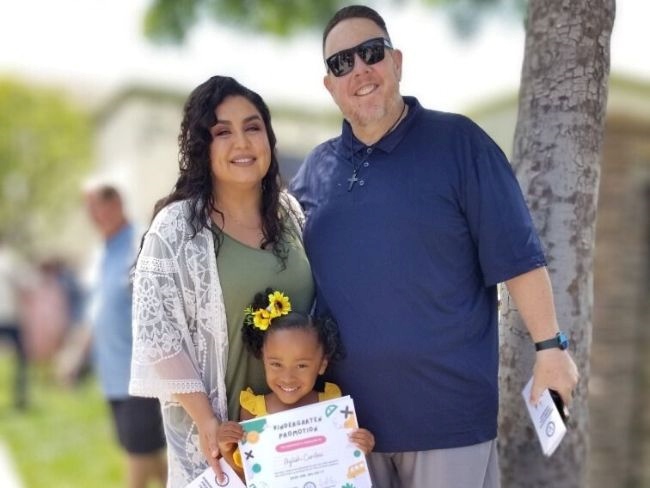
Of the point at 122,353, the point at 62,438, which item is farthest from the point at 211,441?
the point at 62,438

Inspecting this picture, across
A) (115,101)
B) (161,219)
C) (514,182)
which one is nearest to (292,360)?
(161,219)

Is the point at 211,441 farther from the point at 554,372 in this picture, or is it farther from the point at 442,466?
the point at 554,372

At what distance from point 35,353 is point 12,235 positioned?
1379 cm

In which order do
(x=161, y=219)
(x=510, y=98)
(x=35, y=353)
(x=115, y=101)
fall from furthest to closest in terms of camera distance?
(x=115, y=101) < (x=35, y=353) < (x=510, y=98) < (x=161, y=219)

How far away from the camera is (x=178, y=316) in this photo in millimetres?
2971

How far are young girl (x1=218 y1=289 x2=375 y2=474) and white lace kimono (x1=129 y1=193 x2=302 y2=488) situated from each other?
130 mm

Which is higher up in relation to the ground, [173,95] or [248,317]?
[173,95]

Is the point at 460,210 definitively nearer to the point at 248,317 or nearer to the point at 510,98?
the point at 248,317

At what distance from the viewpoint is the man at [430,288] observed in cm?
282

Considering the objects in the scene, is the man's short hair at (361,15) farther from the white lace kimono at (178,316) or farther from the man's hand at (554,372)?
the man's hand at (554,372)

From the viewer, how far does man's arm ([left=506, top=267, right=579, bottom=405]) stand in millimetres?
2809

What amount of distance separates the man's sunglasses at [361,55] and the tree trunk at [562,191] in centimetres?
75

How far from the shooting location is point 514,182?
2.84m

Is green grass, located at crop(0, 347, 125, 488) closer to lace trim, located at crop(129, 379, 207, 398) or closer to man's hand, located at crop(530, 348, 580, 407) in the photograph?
lace trim, located at crop(129, 379, 207, 398)
